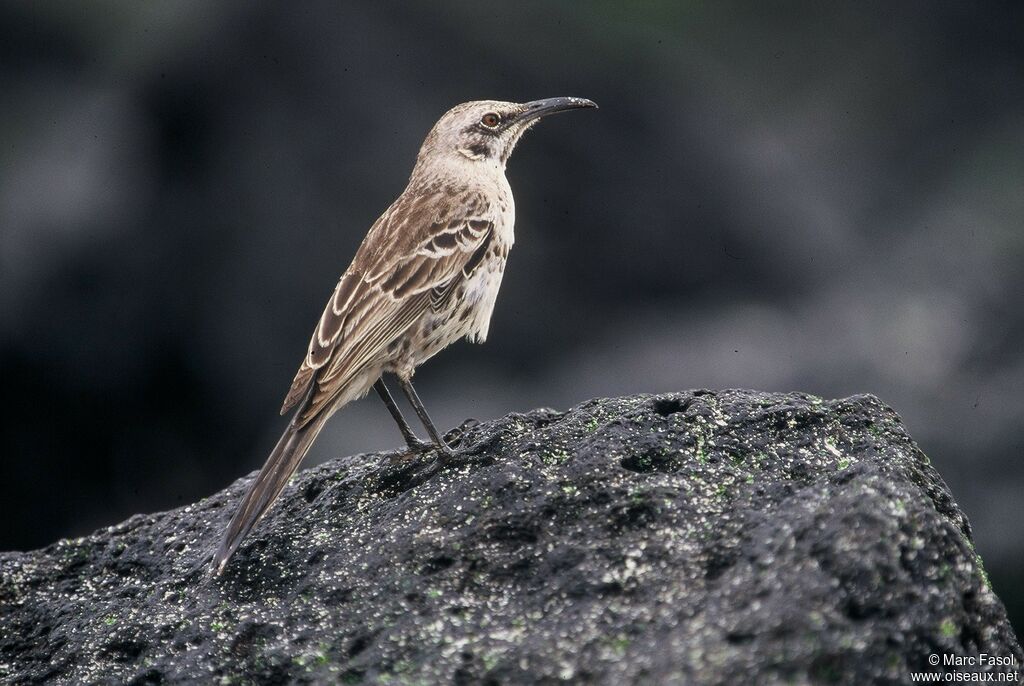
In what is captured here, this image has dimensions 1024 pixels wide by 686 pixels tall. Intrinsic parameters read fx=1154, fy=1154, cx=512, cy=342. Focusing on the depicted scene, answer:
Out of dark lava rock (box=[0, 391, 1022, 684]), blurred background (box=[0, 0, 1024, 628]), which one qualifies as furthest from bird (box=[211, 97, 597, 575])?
blurred background (box=[0, 0, 1024, 628])

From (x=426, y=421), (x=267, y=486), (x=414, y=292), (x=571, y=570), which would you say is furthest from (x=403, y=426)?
(x=571, y=570)

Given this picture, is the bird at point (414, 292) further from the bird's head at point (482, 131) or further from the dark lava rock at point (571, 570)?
the dark lava rock at point (571, 570)

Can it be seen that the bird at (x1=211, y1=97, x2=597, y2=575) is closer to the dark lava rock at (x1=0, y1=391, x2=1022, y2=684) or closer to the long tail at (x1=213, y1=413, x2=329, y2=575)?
the long tail at (x1=213, y1=413, x2=329, y2=575)

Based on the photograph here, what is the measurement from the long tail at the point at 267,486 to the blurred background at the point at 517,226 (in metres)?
3.73

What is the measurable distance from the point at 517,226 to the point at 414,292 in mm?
3759

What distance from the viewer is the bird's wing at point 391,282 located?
5.41m

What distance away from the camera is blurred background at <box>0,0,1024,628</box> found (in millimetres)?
8883

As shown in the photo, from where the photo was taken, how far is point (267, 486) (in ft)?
15.8

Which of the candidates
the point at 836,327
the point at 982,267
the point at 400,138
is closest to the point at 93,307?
the point at 400,138

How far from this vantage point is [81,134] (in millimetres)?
9453

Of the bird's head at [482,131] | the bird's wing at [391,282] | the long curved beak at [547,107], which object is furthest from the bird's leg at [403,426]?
the long curved beak at [547,107]

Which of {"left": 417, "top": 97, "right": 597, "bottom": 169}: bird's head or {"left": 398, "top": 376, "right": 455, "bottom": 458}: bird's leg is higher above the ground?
{"left": 417, "top": 97, "right": 597, "bottom": 169}: bird's head

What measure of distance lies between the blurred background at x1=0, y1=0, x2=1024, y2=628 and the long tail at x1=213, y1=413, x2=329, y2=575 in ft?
12.2

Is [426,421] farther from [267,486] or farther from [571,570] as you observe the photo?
[571,570]
